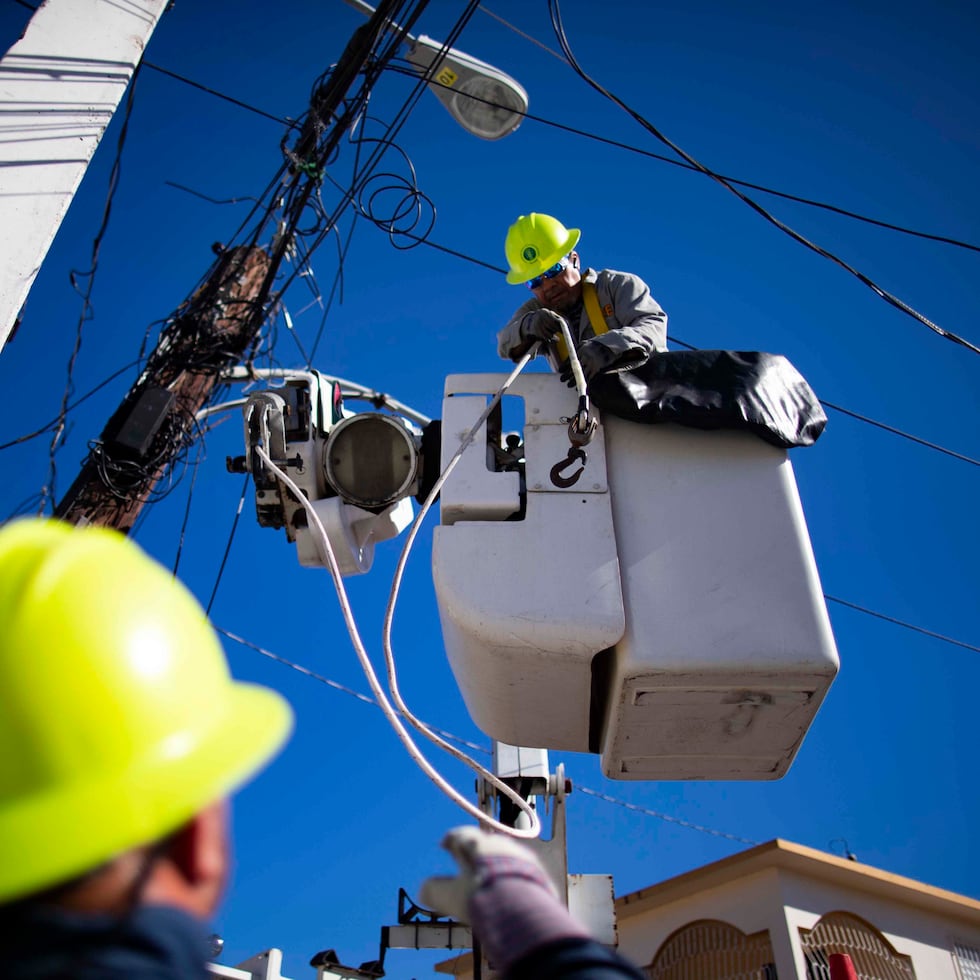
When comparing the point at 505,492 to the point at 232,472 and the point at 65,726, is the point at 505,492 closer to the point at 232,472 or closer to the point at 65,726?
the point at 232,472

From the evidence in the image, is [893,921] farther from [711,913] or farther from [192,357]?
[192,357]

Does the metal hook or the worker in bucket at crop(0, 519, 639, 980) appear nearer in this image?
the worker in bucket at crop(0, 519, 639, 980)

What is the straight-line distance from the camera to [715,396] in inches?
106

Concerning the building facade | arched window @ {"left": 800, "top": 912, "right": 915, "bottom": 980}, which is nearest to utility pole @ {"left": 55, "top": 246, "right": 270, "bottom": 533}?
the building facade

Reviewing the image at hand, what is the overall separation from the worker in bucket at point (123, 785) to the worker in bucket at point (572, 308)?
1.96 meters

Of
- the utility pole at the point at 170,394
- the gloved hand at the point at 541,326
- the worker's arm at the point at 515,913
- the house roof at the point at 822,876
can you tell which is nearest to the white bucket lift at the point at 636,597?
the gloved hand at the point at 541,326

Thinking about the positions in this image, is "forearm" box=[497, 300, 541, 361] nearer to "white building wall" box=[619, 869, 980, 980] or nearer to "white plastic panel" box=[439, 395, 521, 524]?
"white plastic panel" box=[439, 395, 521, 524]

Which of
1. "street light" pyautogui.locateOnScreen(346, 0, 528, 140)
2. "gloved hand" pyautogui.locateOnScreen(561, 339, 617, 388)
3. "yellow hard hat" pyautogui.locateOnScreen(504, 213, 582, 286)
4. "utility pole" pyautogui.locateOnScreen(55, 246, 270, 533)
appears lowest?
"gloved hand" pyautogui.locateOnScreen(561, 339, 617, 388)

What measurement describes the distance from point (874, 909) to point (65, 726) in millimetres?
10458

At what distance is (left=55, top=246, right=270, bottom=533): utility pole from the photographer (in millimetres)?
5027

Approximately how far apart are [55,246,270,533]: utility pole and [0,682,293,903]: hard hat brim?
4.35m

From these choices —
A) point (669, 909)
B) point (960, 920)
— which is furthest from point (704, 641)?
point (960, 920)

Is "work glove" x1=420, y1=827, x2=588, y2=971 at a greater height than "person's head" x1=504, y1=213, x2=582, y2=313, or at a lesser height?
lesser

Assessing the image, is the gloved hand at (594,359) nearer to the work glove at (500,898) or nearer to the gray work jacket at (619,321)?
the gray work jacket at (619,321)
